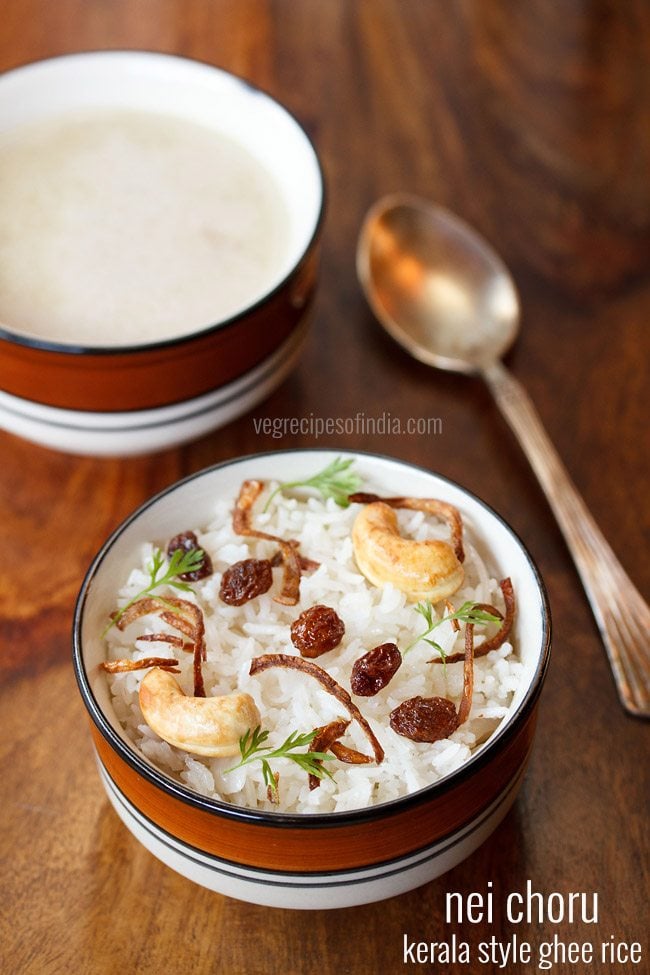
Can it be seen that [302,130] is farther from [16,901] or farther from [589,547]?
[16,901]

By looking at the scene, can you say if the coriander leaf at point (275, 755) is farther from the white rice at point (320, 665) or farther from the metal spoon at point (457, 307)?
the metal spoon at point (457, 307)

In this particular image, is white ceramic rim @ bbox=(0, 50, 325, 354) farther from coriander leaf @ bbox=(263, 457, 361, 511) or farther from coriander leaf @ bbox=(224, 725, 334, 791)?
coriander leaf @ bbox=(224, 725, 334, 791)

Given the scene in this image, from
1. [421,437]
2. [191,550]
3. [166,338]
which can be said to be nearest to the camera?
[191,550]

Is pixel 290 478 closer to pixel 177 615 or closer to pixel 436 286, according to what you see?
pixel 177 615

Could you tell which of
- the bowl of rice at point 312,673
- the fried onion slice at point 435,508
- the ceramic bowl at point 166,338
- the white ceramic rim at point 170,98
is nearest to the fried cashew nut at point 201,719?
the bowl of rice at point 312,673

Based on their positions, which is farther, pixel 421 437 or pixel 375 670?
pixel 421 437

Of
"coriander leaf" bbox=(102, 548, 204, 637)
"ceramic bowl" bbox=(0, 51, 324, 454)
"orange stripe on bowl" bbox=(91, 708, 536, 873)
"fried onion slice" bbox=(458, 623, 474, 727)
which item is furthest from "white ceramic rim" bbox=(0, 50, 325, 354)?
"orange stripe on bowl" bbox=(91, 708, 536, 873)

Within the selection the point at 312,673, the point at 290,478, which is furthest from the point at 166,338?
the point at 312,673
